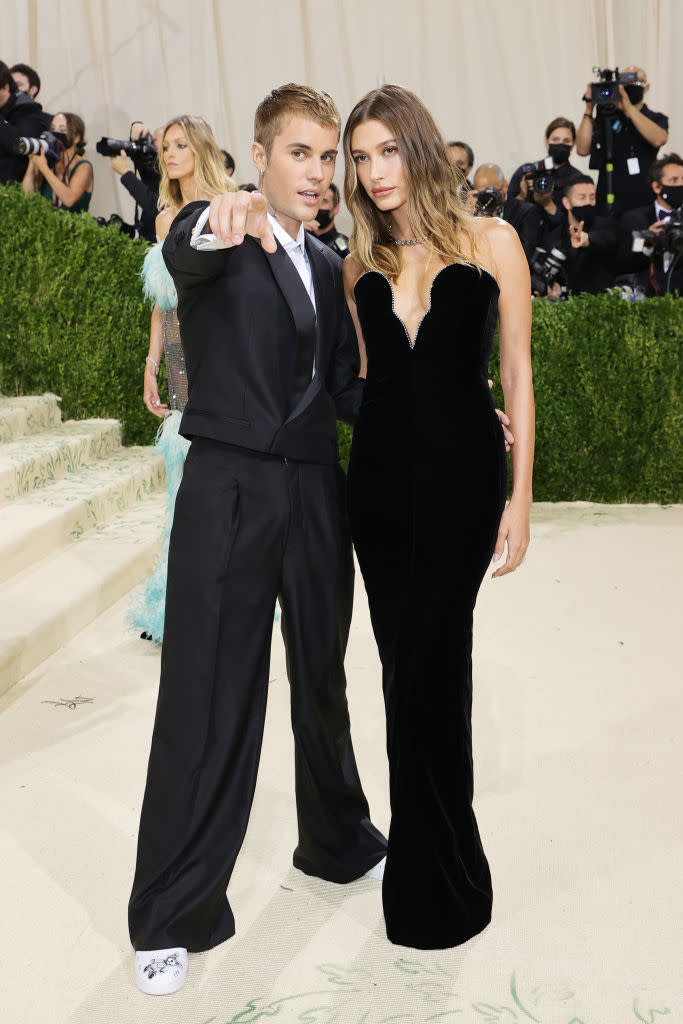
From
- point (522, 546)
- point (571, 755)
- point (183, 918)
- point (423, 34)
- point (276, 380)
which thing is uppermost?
point (423, 34)

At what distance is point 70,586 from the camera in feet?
16.7

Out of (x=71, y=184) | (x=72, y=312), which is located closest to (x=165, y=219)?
(x=72, y=312)

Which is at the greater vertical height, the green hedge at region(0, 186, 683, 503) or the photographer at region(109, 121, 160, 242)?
the photographer at region(109, 121, 160, 242)

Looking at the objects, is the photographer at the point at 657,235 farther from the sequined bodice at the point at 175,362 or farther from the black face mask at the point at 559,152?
the sequined bodice at the point at 175,362

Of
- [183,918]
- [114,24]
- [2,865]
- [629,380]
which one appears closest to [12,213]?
[629,380]

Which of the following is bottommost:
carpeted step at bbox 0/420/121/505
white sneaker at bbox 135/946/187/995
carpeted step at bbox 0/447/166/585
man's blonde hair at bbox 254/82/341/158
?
white sneaker at bbox 135/946/187/995

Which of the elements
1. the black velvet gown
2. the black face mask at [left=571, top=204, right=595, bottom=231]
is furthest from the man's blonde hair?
the black face mask at [left=571, top=204, right=595, bottom=231]

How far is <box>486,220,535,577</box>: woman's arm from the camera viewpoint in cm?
244

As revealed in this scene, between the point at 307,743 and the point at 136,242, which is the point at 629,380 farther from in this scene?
the point at 307,743

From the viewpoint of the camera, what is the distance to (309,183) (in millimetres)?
2361

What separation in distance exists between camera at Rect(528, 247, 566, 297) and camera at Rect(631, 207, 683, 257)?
1.74ft

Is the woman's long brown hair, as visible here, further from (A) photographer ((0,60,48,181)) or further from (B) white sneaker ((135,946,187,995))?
(A) photographer ((0,60,48,181))

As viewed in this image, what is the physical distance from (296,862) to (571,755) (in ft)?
3.75

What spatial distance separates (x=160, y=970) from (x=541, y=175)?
24.1 feet
